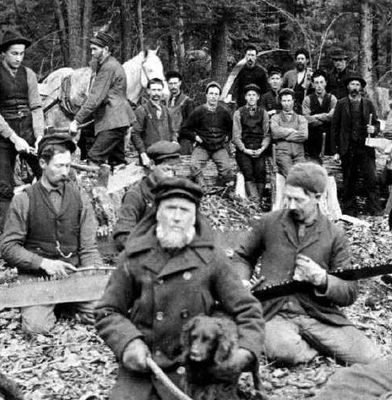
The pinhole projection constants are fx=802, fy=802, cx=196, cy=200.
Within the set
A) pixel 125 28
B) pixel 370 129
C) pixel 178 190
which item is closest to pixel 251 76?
pixel 370 129

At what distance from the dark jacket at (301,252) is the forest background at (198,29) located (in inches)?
420

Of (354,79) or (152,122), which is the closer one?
(152,122)

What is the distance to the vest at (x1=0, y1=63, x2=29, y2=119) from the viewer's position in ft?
30.9

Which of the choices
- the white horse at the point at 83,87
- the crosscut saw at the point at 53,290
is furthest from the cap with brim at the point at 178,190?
the white horse at the point at 83,87

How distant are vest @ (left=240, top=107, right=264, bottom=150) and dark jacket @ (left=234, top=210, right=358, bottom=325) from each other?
6627 mm

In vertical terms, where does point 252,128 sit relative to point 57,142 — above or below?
below

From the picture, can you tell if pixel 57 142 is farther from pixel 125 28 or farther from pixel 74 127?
pixel 125 28

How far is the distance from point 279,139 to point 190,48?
1107 cm

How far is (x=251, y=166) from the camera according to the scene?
42.8 feet

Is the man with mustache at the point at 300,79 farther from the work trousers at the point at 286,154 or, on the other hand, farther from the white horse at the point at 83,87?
the white horse at the point at 83,87

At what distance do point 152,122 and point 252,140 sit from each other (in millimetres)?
2233

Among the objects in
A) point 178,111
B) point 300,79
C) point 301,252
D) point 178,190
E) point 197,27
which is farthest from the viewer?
point 197,27

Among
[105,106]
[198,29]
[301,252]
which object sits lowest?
[301,252]

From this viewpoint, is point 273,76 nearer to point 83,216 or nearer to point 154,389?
point 83,216
